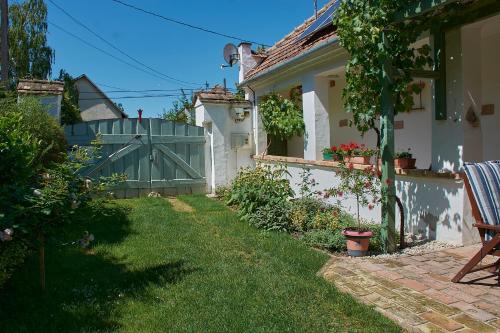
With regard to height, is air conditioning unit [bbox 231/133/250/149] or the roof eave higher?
the roof eave

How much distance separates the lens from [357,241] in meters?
5.04

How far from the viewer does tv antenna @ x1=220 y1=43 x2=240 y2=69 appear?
1201 centimetres

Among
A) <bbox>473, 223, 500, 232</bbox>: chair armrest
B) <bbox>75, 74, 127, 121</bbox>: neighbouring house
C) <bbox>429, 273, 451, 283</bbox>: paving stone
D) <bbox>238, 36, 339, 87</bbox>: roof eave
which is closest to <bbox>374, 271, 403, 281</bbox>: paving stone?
<bbox>429, 273, 451, 283</bbox>: paving stone

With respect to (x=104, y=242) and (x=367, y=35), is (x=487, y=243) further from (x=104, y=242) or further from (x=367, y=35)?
(x=104, y=242)

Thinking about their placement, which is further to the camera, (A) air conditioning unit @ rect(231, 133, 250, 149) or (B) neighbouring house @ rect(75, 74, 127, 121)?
(B) neighbouring house @ rect(75, 74, 127, 121)

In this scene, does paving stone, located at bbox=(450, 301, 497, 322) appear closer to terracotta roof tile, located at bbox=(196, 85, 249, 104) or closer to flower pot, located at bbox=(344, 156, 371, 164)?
flower pot, located at bbox=(344, 156, 371, 164)

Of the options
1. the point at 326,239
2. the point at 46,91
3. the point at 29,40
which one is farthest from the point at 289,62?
the point at 29,40

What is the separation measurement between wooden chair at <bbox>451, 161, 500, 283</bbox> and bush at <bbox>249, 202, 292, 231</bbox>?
2.92m

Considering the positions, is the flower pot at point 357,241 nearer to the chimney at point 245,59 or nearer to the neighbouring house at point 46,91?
the neighbouring house at point 46,91

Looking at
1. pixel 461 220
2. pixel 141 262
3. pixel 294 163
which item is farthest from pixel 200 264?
pixel 294 163

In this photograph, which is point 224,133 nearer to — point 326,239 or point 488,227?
point 326,239

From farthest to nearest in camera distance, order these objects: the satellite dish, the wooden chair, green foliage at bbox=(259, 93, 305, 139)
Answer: the satellite dish < green foliage at bbox=(259, 93, 305, 139) < the wooden chair

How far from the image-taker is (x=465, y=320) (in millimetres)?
3092

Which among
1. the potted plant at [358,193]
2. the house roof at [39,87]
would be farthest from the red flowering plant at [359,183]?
the house roof at [39,87]
